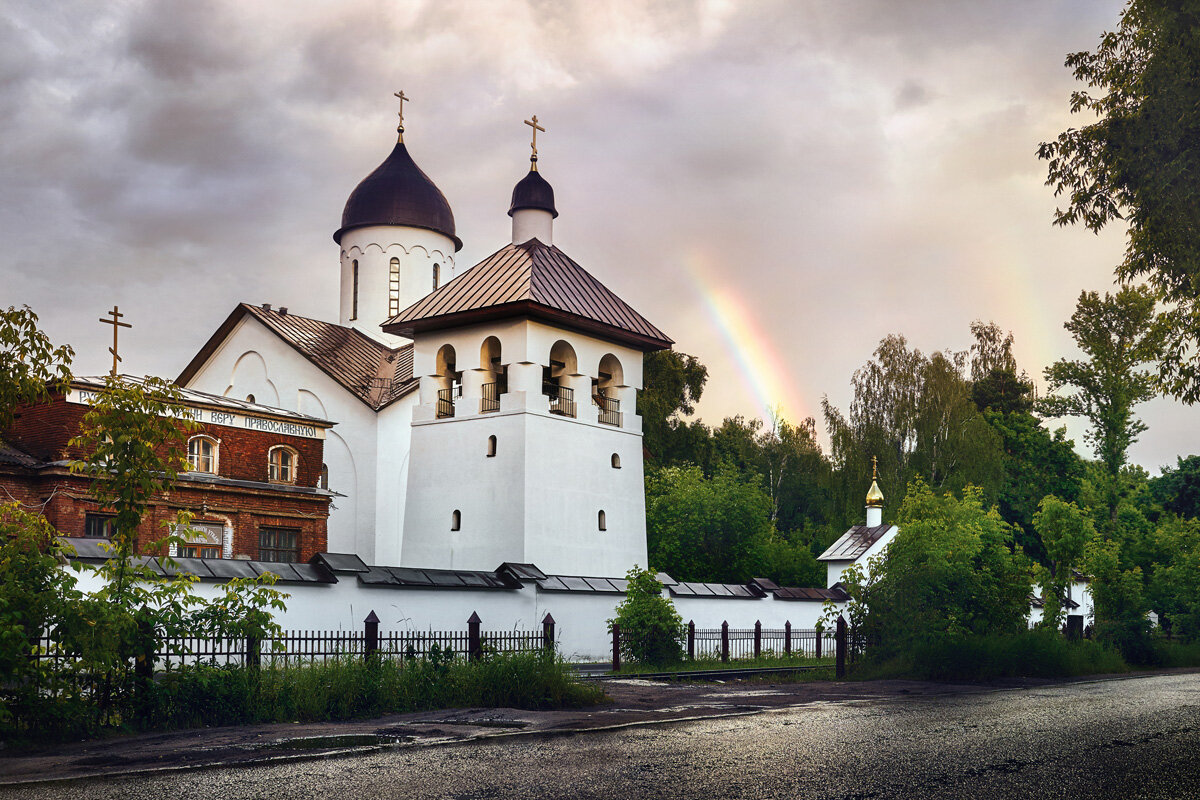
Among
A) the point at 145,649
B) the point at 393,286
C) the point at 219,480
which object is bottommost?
the point at 145,649

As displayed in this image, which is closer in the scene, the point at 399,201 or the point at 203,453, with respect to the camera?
the point at 203,453

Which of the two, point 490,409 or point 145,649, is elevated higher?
point 490,409

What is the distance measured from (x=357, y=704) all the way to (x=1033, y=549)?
44.7m

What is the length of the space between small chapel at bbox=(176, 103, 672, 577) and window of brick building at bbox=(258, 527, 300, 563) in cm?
215

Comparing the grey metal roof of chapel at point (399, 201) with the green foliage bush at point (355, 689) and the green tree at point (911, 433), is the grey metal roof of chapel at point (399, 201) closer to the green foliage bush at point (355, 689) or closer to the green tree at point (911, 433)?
the green tree at point (911, 433)

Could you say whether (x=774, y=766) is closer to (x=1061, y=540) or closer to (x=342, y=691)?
(x=342, y=691)

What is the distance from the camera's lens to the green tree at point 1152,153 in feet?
51.3

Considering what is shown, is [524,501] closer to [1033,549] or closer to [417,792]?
[417,792]

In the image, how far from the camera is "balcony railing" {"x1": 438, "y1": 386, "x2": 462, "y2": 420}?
31.9 meters

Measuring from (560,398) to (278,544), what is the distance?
8.13m

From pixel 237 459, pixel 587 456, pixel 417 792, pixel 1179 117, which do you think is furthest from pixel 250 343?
pixel 417 792

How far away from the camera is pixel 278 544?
2917 cm

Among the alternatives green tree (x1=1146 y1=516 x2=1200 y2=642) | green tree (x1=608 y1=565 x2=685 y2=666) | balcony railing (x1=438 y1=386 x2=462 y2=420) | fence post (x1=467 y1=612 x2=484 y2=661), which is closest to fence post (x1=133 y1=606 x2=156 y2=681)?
fence post (x1=467 y1=612 x2=484 y2=661)

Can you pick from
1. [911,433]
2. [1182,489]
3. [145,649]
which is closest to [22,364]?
[145,649]
